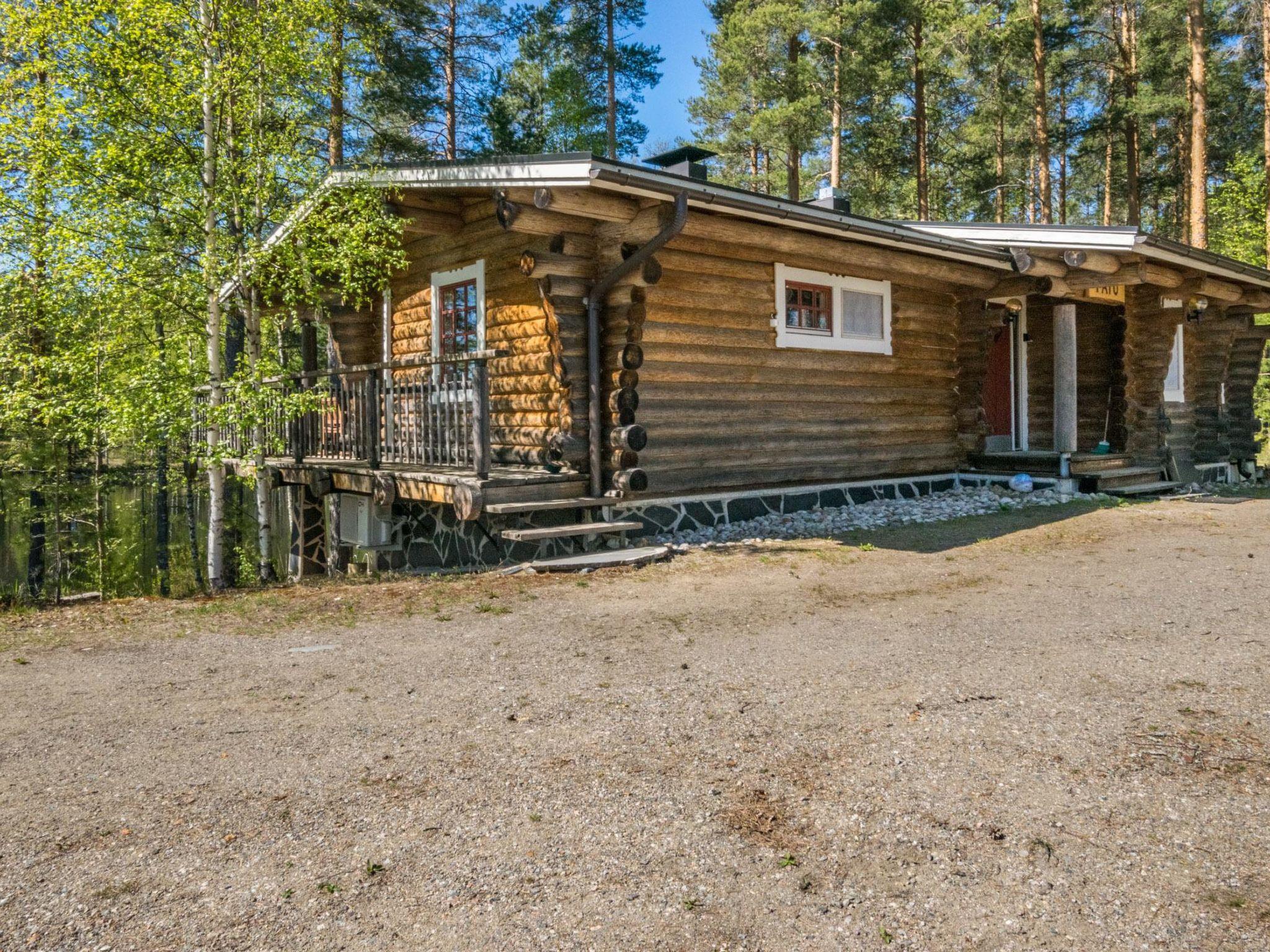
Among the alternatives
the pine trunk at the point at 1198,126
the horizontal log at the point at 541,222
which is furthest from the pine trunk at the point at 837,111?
the horizontal log at the point at 541,222

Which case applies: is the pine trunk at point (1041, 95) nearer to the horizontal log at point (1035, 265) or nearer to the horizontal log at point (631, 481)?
the horizontal log at point (1035, 265)

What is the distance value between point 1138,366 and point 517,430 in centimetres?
964

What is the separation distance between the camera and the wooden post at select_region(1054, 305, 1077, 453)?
1191cm

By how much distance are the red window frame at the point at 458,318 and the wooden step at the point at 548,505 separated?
2.53m

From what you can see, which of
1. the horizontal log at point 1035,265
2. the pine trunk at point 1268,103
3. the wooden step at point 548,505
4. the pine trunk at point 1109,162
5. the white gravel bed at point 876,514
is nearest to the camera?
the wooden step at point 548,505

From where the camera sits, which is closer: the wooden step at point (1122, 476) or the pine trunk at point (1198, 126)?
the wooden step at point (1122, 476)

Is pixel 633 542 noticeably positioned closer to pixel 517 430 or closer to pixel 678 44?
pixel 517 430

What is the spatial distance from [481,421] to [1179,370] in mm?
12670

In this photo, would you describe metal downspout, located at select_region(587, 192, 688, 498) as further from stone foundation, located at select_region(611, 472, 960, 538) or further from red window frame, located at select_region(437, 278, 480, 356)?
red window frame, located at select_region(437, 278, 480, 356)

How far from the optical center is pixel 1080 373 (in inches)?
548

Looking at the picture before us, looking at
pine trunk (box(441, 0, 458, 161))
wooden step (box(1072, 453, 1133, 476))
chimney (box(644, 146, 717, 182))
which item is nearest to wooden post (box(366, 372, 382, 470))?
chimney (box(644, 146, 717, 182))

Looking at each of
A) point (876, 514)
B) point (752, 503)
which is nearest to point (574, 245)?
point (752, 503)

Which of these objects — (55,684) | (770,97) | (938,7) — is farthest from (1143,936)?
(938,7)

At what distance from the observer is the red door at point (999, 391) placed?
13812 mm
